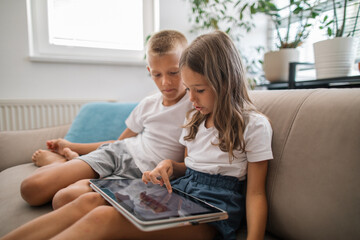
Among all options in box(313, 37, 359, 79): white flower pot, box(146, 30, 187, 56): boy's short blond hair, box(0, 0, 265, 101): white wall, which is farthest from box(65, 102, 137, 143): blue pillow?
box(313, 37, 359, 79): white flower pot

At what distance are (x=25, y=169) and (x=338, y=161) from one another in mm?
1247

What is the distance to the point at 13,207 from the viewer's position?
2.72ft

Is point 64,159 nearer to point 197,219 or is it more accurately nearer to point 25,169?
point 25,169

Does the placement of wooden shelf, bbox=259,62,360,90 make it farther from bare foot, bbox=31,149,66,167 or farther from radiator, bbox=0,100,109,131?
radiator, bbox=0,100,109,131

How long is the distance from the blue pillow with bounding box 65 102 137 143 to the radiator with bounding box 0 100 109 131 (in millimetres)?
588

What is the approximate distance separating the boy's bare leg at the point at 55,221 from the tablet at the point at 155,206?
0.15 ft

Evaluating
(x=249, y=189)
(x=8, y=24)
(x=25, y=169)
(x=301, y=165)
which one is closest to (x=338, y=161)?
(x=301, y=165)

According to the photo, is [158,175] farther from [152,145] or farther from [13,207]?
[13,207]

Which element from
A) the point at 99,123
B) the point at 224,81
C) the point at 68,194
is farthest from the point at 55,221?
the point at 99,123

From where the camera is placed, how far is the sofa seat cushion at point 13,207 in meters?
0.73

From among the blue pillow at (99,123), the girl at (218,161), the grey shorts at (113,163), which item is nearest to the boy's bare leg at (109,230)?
the girl at (218,161)

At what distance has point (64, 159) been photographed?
116cm

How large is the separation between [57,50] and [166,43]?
142cm

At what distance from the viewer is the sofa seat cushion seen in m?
0.73
